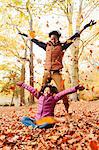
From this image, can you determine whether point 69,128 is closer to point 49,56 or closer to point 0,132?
point 0,132

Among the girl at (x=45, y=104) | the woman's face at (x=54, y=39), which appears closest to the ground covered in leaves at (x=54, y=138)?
the girl at (x=45, y=104)

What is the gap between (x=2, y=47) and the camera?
23141 millimetres

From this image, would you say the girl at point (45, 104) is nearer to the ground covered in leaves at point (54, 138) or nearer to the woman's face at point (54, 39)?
the ground covered in leaves at point (54, 138)

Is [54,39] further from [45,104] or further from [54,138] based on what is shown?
[54,138]

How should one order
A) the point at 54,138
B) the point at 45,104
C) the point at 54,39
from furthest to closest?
1. the point at 54,39
2. the point at 45,104
3. the point at 54,138

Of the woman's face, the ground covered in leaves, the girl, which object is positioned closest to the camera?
the ground covered in leaves

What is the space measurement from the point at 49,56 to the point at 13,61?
19.7m

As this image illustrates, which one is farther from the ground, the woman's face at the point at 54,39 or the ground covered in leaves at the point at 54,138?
the woman's face at the point at 54,39

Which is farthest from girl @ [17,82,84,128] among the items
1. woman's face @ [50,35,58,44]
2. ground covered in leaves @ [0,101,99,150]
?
woman's face @ [50,35,58,44]

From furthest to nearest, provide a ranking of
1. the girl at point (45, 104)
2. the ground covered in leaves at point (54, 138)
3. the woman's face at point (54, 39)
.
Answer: the woman's face at point (54, 39) < the girl at point (45, 104) < the ground covered in leaves at point (54, 138)

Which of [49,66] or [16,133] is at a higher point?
[49,66]

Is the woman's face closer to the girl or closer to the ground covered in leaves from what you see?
the girl

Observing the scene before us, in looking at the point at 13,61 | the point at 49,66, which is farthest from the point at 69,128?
the point at 13,61

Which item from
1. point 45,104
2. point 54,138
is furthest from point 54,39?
point 54,138
